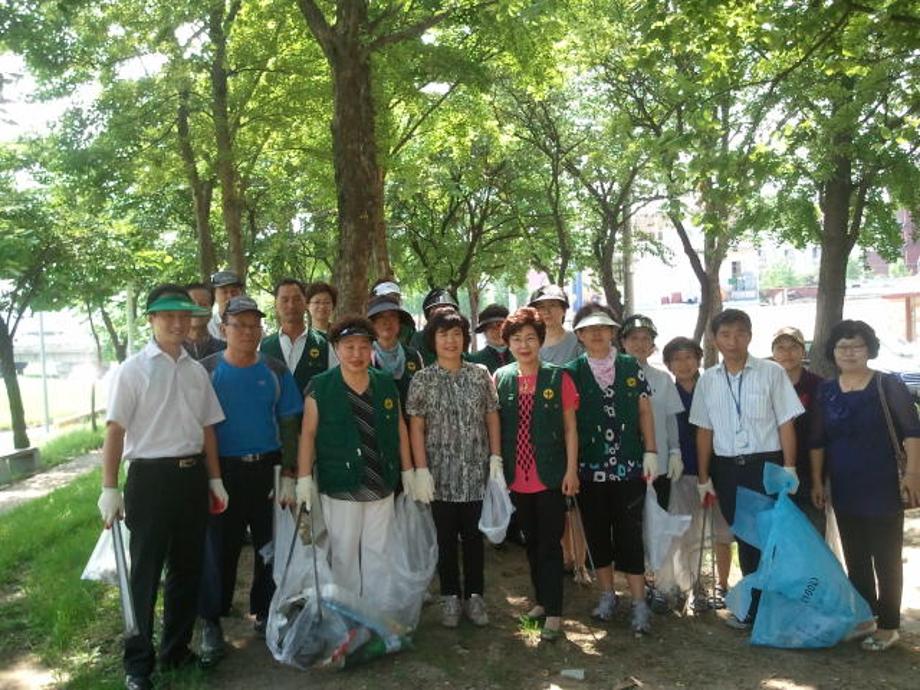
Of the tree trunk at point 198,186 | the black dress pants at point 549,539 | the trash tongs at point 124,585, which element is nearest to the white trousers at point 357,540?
the black dress pants at point 549,539

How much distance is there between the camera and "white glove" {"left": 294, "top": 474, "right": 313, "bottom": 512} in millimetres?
4266

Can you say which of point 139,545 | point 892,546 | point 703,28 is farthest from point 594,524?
point 703,28

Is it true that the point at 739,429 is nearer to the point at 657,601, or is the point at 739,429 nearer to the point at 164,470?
the point at 657,601

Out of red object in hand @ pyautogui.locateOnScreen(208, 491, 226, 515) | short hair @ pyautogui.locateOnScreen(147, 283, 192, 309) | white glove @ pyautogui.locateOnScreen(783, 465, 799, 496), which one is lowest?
white glove @ pyautogui.locateOnScreen(783, 465, 799, 496)

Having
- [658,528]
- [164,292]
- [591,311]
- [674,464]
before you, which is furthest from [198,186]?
[658,528]

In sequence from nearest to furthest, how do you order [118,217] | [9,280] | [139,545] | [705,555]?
1. [139,545]
2. [705,555]
3. [9,280]
4. [118,217]

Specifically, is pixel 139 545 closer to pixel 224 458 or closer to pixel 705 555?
pixel 224 458

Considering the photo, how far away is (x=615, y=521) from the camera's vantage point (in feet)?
15.7

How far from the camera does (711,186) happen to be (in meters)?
7.77

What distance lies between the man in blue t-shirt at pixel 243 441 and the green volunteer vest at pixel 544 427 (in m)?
1.16

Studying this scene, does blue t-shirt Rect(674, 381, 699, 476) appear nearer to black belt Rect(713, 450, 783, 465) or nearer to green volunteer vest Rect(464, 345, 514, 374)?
black belt Rect(713, 450, 783, 465)

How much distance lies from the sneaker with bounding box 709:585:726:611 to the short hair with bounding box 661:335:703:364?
150cm

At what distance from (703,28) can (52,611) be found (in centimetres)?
632

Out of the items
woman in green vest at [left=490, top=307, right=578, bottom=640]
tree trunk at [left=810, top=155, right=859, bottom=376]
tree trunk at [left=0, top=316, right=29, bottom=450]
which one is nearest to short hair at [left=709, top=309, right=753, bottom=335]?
woman in green vest at [left=490, top=307, right=578, bottom=640]
